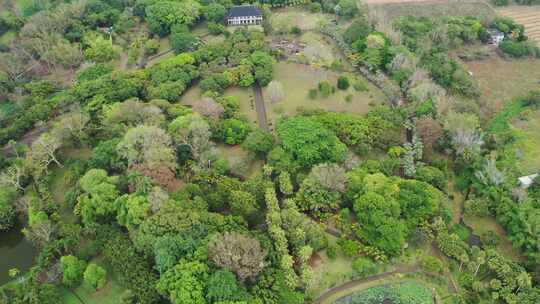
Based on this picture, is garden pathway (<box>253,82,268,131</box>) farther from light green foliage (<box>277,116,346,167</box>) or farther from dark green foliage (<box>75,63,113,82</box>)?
dark green foliage (<box>75,63,113,82</box>)

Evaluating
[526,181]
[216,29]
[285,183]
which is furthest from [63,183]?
[526,181]

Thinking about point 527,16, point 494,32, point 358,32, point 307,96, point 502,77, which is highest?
point 358,32

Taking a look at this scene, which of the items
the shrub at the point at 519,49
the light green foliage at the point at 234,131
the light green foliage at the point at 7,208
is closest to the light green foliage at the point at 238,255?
the light green foliage at the point at 234,131

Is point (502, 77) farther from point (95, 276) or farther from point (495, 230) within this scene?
point (95, 276)

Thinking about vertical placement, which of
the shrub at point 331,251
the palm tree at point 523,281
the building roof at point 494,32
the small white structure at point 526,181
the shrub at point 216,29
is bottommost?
the shrub at point 331,251

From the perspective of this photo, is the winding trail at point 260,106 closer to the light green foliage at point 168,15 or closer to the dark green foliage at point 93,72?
the light green foliage at point 168,15

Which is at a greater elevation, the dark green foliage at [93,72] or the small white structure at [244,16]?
the small white structure at [244,16]

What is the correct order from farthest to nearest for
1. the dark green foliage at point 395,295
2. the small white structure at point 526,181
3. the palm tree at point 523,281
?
the small white structure at point 526,181 < the dark green foliage at point 395,295 < the palm tree at point 523,281

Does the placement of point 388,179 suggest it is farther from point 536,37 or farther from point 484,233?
point 536,37
